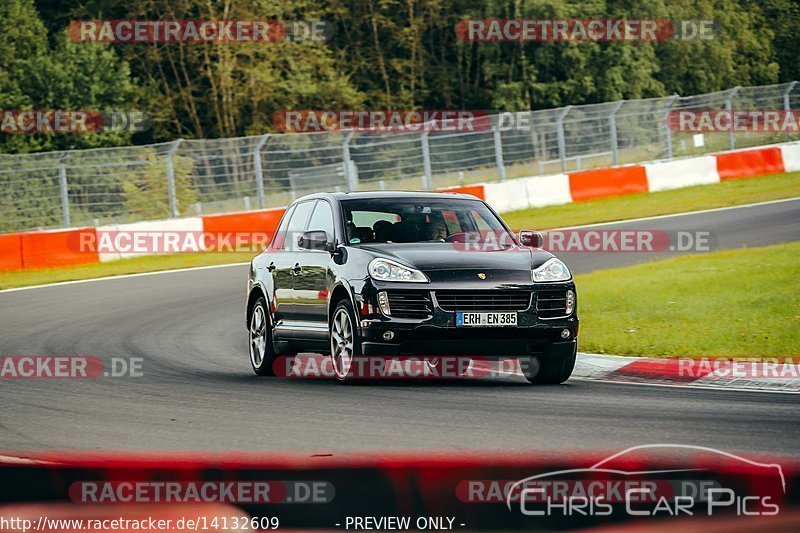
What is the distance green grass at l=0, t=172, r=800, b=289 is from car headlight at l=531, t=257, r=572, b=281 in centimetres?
1432

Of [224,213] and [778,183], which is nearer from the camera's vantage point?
[224,213]

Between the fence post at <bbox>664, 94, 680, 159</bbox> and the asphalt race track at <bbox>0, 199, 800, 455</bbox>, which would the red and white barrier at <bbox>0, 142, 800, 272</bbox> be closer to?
the fence post at <bbox>664, 94, 680, 159</bbox>

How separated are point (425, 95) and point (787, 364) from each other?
50.1m

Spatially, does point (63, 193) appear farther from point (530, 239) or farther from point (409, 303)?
point (409, 303)

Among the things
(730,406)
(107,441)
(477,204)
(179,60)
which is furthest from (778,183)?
(179,60)

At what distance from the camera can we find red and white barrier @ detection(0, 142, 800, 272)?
82.3 feet

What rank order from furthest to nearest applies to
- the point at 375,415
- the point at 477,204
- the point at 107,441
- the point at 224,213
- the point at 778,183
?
the point at 778,183, the point at 224,213, the point at 477,204, the point at 375,415, the point at 107,441

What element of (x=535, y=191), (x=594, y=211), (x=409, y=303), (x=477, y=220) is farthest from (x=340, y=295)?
(x=535, y=191)

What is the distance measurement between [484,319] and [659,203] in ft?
64.8

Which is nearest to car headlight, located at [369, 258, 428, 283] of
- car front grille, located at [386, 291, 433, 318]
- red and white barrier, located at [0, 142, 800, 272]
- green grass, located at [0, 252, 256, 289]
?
car front grille, located at [386, 291, 433, 318]

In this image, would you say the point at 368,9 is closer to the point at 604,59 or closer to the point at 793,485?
the point at 604,59

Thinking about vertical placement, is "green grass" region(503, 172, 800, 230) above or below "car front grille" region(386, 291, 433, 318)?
below

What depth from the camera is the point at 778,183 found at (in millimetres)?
30672

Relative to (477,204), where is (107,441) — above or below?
below
